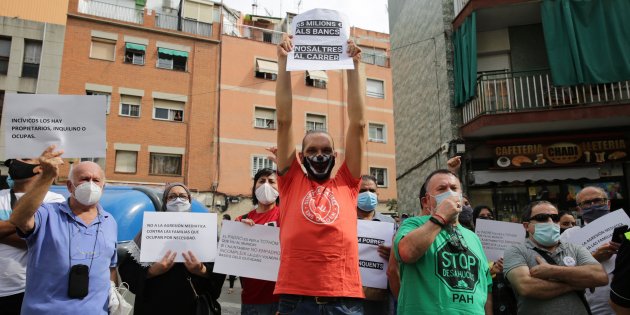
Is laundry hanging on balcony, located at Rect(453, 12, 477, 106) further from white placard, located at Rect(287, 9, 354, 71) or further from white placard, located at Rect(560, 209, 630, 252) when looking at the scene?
white placard, located at Rect(287, 9, 354, 71)

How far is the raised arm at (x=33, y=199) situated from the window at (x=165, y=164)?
2107cm

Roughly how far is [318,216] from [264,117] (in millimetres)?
23986

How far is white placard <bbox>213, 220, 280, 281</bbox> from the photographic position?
3602 mm

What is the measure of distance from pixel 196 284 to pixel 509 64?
10931mm

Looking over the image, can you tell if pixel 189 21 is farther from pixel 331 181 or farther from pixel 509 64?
pixel 331 181

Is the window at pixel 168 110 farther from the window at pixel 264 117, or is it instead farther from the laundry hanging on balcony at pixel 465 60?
the laundry hanging on balcony at pixel 465 60

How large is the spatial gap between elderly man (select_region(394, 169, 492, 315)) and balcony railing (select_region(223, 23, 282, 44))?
85.5 feet

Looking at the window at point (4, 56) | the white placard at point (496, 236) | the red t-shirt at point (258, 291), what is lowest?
the red t-shirt at point (258, 291)

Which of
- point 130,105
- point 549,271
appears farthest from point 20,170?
point 130,105

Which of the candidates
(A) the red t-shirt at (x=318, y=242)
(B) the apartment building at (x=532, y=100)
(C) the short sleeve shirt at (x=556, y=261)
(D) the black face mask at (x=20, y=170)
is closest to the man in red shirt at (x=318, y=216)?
(A) the red t-shirt at (x=318, y=242)

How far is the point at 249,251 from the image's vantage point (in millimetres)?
3676

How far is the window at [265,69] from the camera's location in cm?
2636

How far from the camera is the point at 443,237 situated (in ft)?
9.15

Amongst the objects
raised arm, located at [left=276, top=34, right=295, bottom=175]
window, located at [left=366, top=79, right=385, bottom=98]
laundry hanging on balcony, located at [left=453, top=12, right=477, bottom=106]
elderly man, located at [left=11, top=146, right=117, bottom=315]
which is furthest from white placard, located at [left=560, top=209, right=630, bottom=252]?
window, located at [left=366, top=79, right=385, bottom=98]
